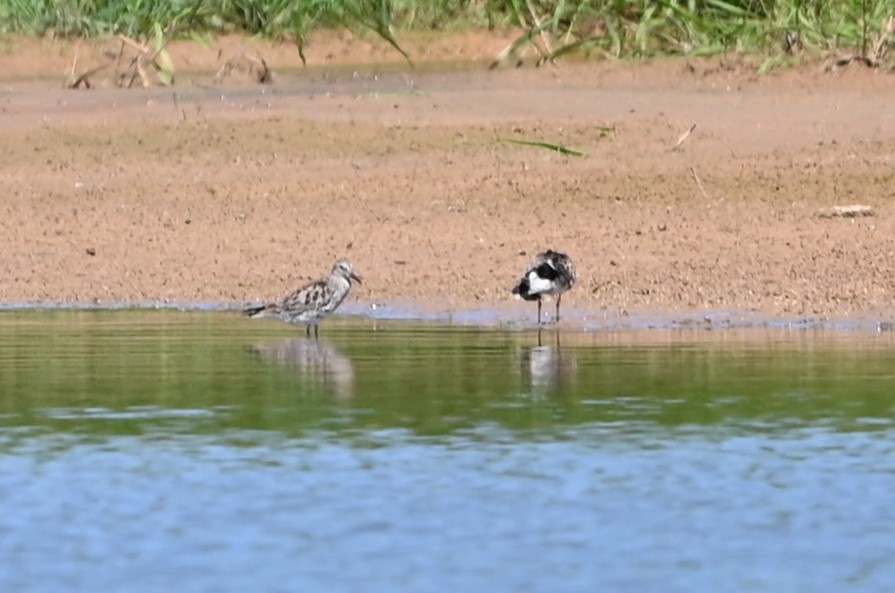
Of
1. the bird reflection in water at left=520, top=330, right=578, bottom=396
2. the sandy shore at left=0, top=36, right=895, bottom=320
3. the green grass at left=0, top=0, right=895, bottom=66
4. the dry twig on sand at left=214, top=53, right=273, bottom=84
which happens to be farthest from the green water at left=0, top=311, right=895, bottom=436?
the dry twig on sand at left=214, top=53, right=273, bottom=84

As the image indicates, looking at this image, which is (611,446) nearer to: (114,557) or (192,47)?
(114,557)

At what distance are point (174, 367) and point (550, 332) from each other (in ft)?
7.16

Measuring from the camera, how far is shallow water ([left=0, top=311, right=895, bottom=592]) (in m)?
6.48

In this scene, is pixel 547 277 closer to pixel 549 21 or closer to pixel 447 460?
pixel 447 460

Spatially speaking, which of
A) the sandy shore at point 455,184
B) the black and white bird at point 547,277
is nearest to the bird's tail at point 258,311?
the sandy shore at point 455,184

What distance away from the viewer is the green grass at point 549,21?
706 inches

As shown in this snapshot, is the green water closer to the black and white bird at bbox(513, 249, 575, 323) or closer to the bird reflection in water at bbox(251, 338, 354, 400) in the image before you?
the bird reflection in water at bbox(251, 338, 354, 400)

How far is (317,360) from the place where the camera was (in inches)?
415

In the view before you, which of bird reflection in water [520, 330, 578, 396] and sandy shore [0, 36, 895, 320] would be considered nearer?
bird reflection in water [520, 330, 578, 396]

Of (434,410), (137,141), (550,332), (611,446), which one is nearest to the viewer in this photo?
(611,446)

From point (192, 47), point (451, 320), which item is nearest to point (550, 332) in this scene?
point (451, 320)

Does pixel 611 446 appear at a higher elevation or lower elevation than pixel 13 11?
lower

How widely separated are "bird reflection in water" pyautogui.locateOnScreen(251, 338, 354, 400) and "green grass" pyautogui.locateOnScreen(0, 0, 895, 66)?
292 inches

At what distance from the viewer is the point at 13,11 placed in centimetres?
2061
